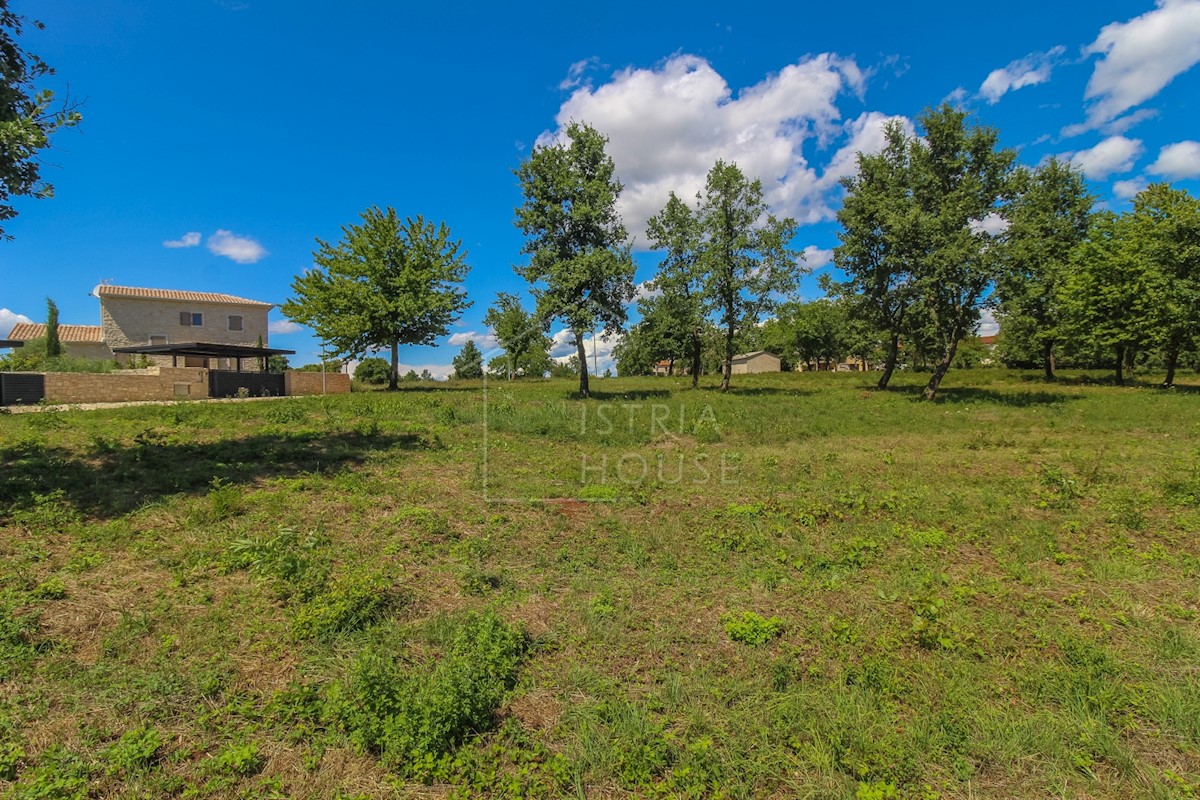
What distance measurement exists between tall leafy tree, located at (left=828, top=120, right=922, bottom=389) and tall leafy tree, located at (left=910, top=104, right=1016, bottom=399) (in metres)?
0.66

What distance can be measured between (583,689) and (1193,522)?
9.22 m

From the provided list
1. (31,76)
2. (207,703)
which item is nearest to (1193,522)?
(207,703)

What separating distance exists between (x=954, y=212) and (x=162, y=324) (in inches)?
2242

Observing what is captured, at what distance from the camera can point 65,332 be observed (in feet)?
146

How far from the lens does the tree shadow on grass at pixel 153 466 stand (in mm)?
7285

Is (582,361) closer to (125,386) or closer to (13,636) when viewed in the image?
(125,386)

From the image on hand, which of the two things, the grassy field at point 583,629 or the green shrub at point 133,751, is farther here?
the grassy field at point 583,629

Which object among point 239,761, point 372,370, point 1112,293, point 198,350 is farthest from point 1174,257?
point 372,370

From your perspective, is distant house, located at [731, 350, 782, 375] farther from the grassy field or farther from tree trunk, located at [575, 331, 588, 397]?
the grassy field

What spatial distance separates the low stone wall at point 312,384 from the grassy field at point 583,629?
19204 millimetres

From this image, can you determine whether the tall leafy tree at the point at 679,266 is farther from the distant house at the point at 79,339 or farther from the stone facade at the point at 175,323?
the distant house at the point at 79,339

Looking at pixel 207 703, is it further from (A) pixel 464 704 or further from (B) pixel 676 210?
(B) pixel 676 210

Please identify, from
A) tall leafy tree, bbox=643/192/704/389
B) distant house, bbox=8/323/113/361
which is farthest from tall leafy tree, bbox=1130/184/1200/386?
distant house, bbox=8/323/113/361

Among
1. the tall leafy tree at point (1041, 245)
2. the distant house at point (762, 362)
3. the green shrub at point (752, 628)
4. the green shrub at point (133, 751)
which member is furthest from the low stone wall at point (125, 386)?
the distant house at point (762, 362)
